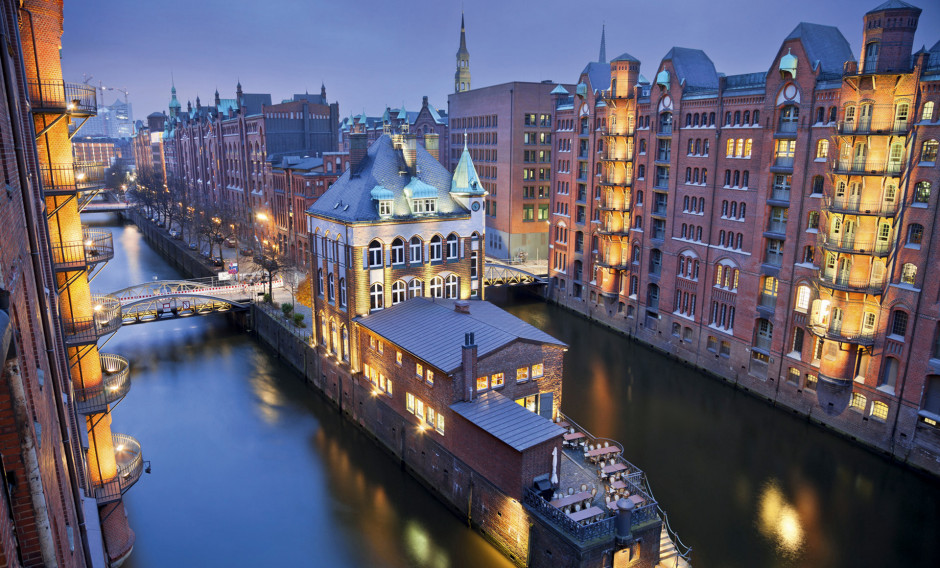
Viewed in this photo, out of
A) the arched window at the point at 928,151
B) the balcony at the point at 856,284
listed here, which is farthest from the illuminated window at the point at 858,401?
the arched window at the point at 928,151

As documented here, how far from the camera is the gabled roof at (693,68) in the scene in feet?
188

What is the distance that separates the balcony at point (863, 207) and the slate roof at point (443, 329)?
2097cm

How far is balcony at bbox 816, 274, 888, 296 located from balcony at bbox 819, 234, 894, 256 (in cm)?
190

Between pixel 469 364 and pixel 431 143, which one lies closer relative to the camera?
pixel 469 364

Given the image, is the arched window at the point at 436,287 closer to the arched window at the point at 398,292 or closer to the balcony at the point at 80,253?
the arched window at the point at 398,292

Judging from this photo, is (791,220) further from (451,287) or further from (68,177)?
(68,177)

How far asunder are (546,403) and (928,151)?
2758 cm

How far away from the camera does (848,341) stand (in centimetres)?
4159

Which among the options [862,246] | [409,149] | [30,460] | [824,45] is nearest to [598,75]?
[824,45]

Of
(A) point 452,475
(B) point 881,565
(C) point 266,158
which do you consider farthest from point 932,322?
(C) point 266,158

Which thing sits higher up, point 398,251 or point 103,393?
point 398,251

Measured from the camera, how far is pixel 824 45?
46031 millimetres

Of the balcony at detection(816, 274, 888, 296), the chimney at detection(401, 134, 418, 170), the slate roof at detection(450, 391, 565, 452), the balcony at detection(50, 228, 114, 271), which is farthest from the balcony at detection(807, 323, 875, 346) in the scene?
the balcony at detection(50, 228, 114, 271)

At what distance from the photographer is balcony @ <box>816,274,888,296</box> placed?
40.9 meters
